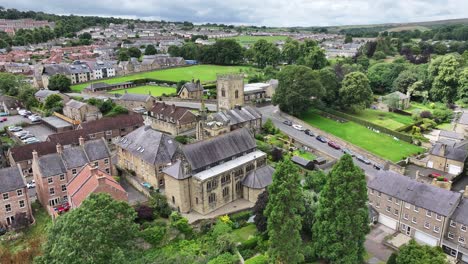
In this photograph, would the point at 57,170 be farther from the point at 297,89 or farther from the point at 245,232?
the point at 297,89

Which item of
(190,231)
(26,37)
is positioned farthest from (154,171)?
(26,37)

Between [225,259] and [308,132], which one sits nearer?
[225,259]

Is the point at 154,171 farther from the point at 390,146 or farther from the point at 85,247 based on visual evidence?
the point at 390,146

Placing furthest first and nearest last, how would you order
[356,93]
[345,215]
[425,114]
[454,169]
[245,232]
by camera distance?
[425,114]
[356,93]
[454,169]
[245,232]
[345,215]

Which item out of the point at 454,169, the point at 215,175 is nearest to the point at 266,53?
the point at 454,169

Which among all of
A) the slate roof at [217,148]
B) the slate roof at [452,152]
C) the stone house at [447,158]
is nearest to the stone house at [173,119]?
the slate roof at [217,148]
